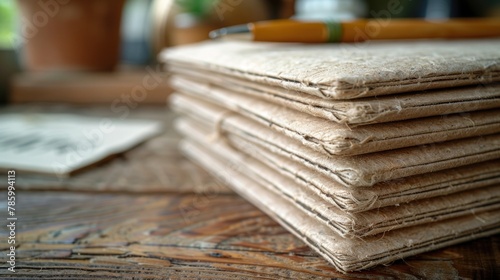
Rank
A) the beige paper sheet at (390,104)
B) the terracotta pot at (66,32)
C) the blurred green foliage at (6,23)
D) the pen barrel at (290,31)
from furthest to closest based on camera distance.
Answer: the blurred green foliage at (6,23), the terracotta pot at (66,32), the pen barrel at (290,31), the beige paper sheet at (390,104)

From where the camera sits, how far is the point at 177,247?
0.39 meters

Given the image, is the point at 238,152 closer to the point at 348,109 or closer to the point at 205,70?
the point at 205,70

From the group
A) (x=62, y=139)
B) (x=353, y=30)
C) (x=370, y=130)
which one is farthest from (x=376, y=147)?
(x=62, y=139)

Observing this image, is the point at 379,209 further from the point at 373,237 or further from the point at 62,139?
the point at 62,139

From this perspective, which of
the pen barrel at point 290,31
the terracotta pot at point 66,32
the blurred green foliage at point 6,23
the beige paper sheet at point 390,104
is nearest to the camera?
the beige paper sheet at point 390,104

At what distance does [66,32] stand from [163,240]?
0.88 m

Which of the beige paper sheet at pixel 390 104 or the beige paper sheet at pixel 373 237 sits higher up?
the beige paper sheet at pixel 390 104

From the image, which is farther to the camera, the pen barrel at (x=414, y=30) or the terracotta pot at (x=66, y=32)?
the terracotta pot at (x=66, y=32)

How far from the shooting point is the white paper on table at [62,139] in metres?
0.60

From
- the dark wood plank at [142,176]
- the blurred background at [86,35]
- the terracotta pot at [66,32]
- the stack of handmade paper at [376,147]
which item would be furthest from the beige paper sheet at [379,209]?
the terracotta pot at [66,32]

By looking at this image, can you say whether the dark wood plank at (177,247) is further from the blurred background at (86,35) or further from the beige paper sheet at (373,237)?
the blurred background at (86,35)

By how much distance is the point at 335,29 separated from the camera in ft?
1.90

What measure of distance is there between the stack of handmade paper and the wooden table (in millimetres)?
16

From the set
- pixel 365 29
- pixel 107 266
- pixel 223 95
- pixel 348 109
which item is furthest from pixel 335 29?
pixel 107 266
